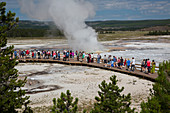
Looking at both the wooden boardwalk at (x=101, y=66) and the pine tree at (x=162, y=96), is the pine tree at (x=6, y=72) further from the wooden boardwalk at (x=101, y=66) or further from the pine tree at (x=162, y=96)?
the wooden boardwalk at (x=101, y=66)

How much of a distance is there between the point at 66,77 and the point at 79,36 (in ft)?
66.8

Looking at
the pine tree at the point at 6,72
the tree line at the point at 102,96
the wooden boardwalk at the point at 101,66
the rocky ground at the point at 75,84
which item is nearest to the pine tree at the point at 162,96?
the tree line at the point at 102,96

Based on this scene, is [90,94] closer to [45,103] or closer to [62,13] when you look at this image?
[45,103]

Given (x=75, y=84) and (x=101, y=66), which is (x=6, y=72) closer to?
(x=75, y=84)

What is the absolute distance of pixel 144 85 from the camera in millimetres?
16766

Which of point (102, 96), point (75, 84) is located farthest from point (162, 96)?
point (75, 84)

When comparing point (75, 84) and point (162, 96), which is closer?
point (162, 96)

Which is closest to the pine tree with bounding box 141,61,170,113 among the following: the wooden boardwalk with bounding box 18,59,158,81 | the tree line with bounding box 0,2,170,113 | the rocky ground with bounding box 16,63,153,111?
the tree line with bounding box 0,2,170,113

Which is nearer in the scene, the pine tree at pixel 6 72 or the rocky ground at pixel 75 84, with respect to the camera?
the pine tree at pixel 6 72

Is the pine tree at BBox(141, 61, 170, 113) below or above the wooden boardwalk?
above

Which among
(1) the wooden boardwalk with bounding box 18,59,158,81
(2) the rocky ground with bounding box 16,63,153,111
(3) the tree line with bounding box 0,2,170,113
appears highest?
(3) the tree line with bounding box 0,2,170,113

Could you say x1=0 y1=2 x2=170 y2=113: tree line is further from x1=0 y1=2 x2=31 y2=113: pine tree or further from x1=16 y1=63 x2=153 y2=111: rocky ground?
x1=16 y1=63 x2=153 y2=111: rocky ground

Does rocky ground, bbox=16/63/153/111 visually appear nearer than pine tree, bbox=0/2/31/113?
No

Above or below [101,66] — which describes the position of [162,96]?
above
